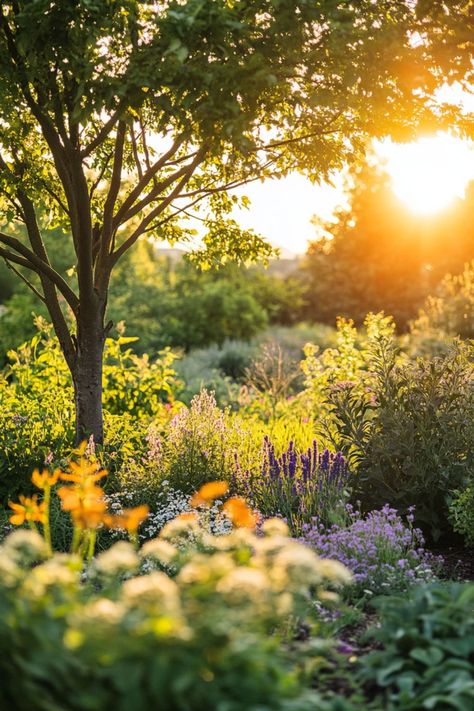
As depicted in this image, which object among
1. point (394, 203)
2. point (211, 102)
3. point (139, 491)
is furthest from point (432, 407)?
point (394, 203)

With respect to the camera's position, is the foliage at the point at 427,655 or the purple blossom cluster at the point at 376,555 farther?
the purple blossom cluster at the point at 376,555

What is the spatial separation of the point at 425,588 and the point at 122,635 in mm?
1538

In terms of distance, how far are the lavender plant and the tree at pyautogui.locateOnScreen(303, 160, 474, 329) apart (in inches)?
636

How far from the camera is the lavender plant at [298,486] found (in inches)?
192

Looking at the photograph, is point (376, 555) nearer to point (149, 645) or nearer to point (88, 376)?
point (149, 645)

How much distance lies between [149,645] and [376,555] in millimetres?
2349

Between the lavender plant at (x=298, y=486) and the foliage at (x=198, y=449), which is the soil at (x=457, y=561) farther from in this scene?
the foliage at (x=198, y=449)

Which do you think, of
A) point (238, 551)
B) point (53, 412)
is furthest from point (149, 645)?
point (53, 412)

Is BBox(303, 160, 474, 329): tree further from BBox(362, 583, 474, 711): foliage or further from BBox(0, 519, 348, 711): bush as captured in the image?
BBox(0, 519, 348, 711): bush

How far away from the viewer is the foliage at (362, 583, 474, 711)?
2.48 m

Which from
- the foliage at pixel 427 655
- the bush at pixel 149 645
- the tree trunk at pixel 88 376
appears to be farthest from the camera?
the tree trunk at pixel 88 376

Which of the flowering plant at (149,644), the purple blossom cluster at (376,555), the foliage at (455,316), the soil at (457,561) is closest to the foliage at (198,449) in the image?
the purple blossom cluster at (376,555)

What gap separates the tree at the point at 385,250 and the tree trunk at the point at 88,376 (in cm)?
1569

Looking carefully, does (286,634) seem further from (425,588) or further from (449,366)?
(449,366)
